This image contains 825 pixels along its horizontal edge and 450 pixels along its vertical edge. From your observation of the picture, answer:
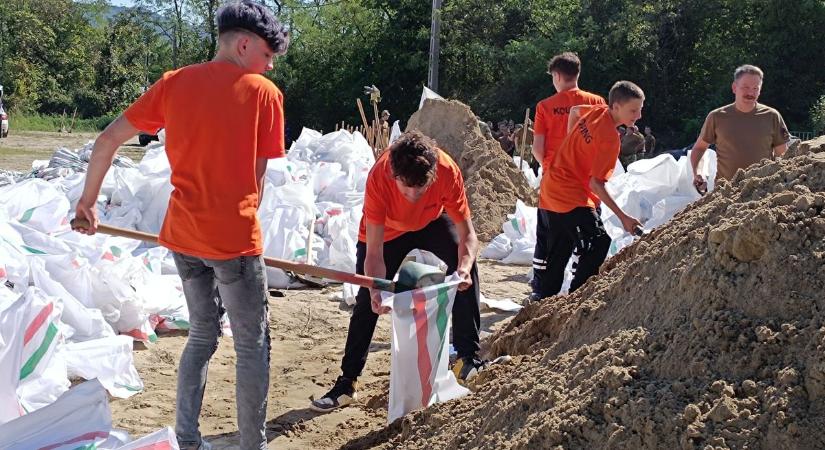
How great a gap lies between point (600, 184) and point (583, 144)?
27 cm

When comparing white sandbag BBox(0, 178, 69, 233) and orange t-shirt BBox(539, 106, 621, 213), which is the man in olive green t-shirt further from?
white sandbag BBox(0, 178, 69, 233)

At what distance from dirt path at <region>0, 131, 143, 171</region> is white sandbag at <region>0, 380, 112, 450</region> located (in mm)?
15121

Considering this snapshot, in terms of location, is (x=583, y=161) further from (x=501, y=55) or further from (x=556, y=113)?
(x=501, y=55)

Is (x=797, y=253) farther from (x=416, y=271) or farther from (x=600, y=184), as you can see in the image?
(x=600, y=184)

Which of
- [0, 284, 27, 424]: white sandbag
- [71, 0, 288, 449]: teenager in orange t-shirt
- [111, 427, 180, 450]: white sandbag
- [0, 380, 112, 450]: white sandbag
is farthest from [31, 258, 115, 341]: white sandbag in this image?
[111, 427, 180, 450]: white sandbag

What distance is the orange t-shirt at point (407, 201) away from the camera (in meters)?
3.84

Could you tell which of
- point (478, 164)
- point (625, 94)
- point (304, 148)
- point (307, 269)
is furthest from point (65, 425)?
point (304, 148)

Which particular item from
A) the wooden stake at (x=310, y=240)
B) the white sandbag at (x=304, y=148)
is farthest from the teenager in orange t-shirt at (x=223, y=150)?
the white sandbag at (x=304, y=148)

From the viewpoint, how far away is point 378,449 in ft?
11.5

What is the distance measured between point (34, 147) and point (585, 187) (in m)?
21.7

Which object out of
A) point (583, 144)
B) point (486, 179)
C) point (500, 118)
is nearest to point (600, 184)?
point (583, 144)

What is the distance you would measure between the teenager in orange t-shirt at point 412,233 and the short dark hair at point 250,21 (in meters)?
0.77

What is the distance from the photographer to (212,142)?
3.00 metres

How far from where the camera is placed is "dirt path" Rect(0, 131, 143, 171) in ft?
61.2
